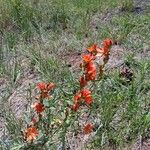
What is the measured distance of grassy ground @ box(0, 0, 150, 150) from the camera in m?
3.56

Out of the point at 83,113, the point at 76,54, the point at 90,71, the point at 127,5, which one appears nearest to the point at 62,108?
the point at 83,113

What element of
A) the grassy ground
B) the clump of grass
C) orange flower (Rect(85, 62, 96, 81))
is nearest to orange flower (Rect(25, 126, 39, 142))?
the grassy ground

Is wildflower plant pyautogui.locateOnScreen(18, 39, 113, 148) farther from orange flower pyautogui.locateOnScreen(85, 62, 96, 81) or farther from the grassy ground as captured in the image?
the grassy ground

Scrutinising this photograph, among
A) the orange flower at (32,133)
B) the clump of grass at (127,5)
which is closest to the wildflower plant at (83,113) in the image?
the orange flower at (32,133)

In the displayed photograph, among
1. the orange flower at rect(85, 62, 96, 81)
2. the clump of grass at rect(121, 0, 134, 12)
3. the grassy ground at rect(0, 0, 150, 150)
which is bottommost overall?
the grassy ground at rect(0, 0, 150, 150)

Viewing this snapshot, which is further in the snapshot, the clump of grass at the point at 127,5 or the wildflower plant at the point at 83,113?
the clump of grass at the point at 127,5

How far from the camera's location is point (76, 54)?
4.85 metres

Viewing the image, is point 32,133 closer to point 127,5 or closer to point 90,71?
point 90,71

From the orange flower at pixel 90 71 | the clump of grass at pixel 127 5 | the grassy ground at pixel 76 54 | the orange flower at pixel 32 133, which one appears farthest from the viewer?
the clump of grass at pixel 127 5

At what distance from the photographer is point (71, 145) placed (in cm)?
344

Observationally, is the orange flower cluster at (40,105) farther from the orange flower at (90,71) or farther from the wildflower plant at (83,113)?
the orange flower at (90,71)

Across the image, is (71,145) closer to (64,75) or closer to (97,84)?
(97,84)

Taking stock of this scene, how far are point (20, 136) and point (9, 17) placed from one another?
2.77 metres

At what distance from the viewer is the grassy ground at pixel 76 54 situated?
3.56 m
